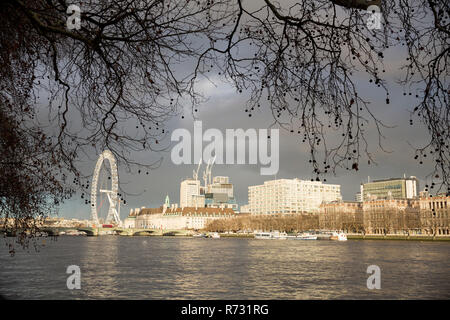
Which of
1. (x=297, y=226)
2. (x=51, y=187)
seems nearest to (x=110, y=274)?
(x=51, y=187)

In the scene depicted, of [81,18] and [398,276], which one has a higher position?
[81,18]

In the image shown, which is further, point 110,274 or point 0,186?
point 110,274

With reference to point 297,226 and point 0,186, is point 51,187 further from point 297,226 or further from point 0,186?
point 297,226

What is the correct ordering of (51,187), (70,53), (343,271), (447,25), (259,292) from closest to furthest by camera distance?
(447,25)
(70,53)
(51,187)
(259,292)
(343,271)

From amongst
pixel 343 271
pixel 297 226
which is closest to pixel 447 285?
pixel 343 271

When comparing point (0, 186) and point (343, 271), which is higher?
point (0, 186)

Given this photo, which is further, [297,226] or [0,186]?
[297,226]

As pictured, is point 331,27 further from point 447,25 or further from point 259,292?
point 259,292

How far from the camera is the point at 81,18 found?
4.47 m

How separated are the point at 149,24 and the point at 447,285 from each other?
91.7 ft

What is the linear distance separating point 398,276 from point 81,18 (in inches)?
1243
